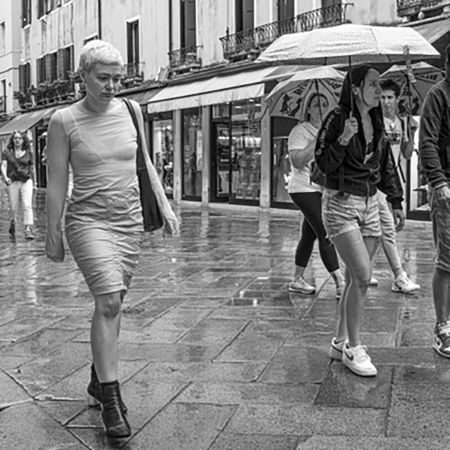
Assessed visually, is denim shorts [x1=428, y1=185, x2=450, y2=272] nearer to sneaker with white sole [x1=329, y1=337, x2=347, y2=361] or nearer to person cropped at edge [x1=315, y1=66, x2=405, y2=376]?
person cropped at edge [x1=315, y1=66, x2=405, y2=376]

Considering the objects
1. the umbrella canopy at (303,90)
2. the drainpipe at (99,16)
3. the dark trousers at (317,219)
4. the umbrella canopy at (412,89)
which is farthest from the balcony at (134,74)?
the dark trousers at (317,219)

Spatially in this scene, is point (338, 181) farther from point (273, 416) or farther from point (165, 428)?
point (165, 428)

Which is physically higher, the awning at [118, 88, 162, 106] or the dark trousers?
the awning at [118, 88, 162, 106]

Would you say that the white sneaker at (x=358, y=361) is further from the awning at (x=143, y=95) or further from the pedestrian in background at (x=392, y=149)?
the awning at (x=143, y=95)

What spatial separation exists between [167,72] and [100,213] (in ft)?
66.2

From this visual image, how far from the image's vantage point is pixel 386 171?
15.8 feet

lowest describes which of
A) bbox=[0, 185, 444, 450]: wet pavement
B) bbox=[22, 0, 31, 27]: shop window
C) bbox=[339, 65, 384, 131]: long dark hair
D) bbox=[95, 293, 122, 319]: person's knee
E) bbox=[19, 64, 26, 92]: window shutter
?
bbox=[0, 185, 444, 450]: wet pavement

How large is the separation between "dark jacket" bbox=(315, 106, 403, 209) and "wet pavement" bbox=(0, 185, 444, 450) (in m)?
1.03

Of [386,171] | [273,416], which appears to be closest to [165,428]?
[273,416]

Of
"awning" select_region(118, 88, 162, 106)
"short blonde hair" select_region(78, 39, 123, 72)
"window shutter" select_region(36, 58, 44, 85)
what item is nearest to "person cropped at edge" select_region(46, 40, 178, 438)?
"short blonde hair" select_region(78, 39, 123, 72)

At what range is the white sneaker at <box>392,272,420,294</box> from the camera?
705 centimetres

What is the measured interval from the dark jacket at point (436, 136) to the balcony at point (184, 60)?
57.6ft

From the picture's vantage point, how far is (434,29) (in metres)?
13.3

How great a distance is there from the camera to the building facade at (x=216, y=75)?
16.9 metres
